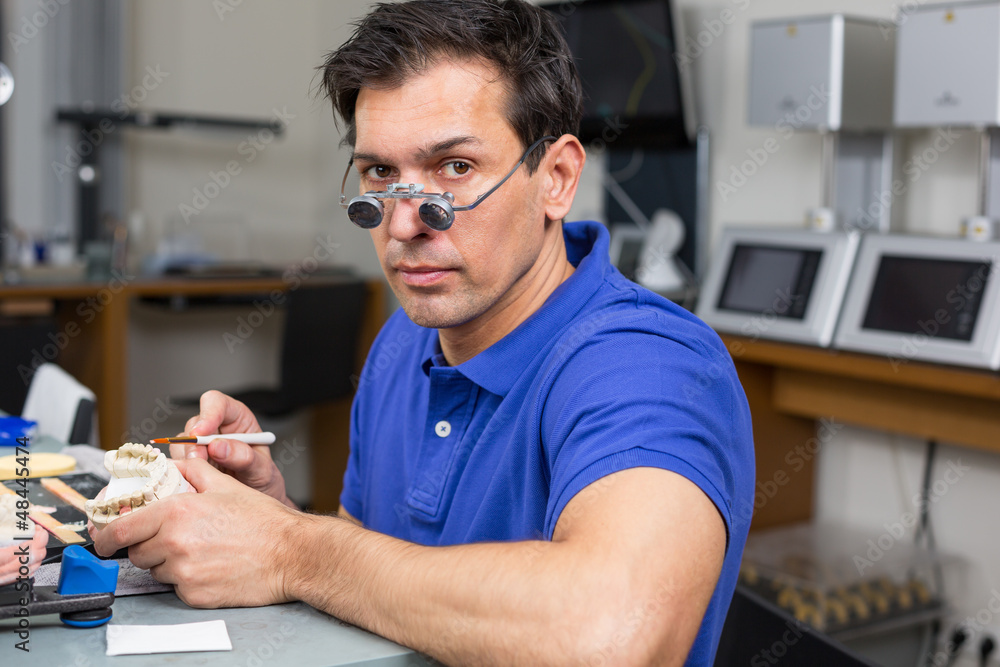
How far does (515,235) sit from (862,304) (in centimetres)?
119

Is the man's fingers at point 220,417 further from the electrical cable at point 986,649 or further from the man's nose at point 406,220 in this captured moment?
the electrical cable at point 986,649

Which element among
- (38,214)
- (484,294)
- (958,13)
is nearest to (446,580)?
(484,294)

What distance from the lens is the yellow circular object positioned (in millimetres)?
1225

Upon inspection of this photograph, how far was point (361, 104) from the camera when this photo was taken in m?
1.14

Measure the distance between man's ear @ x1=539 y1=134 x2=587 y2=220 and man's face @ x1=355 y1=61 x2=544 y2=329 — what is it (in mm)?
40

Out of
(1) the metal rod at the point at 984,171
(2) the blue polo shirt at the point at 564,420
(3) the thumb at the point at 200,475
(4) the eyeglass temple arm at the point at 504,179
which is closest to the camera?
(2) the blue polo shirt at the point at 564,420

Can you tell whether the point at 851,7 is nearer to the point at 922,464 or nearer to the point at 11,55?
the point at 922,464

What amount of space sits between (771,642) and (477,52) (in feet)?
2.62

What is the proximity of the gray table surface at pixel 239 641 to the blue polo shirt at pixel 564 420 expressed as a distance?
0.64 ft

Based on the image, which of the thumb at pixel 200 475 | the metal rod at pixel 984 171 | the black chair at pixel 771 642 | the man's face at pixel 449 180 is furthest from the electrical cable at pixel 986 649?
the thumb at pixel 200 475

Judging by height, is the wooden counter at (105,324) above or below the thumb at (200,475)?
below

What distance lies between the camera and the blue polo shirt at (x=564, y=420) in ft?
2.89

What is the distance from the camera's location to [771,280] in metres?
2.28

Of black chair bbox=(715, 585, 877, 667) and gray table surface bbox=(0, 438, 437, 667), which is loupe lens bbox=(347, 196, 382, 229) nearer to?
gray table surface bbox=(0, 438, 437, 667)
